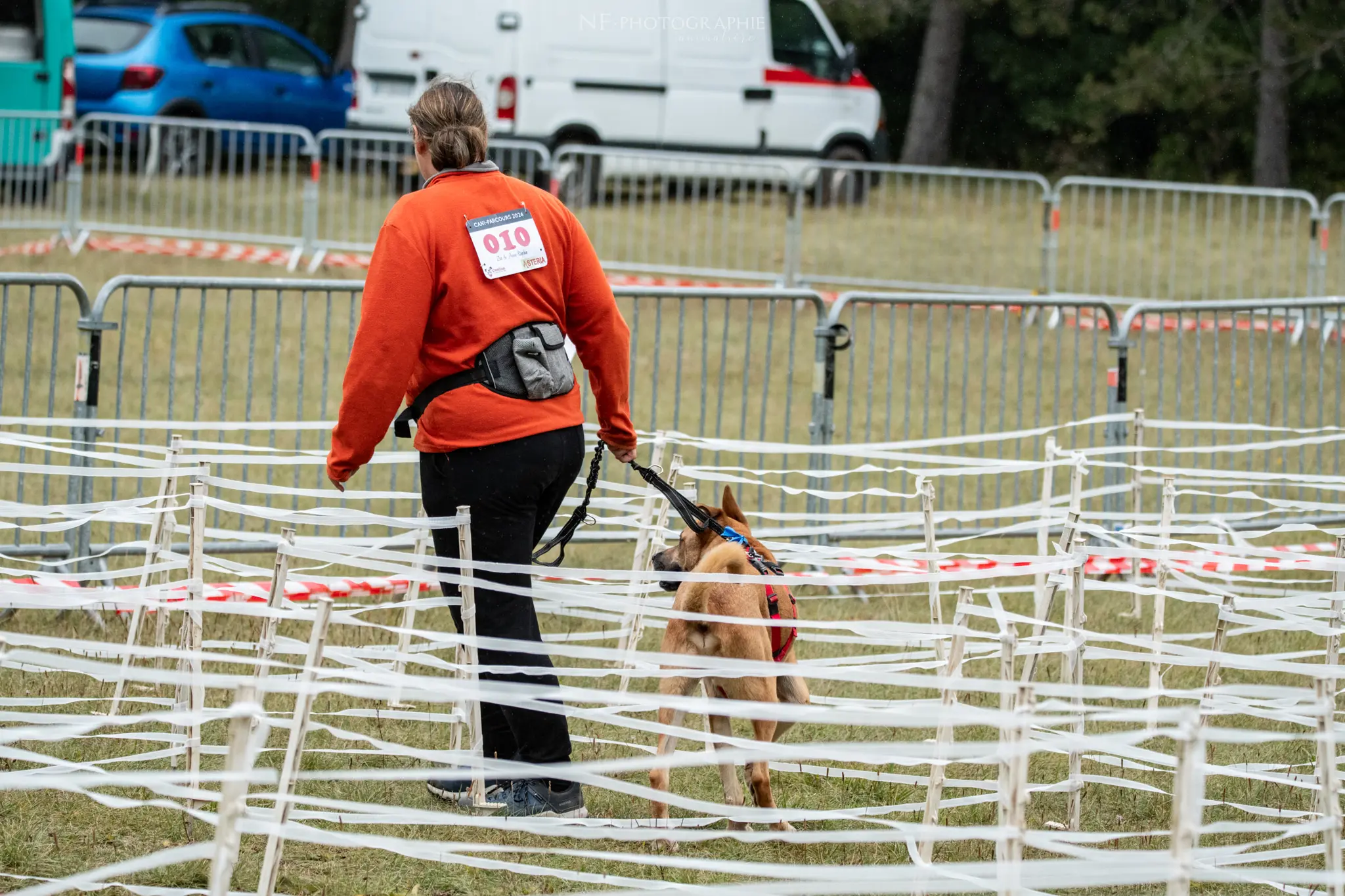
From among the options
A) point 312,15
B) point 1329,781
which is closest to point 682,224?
point 1329,781

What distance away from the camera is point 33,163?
548 inches

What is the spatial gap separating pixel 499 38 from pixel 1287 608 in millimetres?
13035

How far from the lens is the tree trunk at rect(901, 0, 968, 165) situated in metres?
23.3

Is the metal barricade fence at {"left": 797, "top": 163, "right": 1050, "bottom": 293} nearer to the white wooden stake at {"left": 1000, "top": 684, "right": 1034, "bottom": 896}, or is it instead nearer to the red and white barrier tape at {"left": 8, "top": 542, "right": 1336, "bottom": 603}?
the red and white barrier tape at {"left": 8, "top": 542, "right": 1336, "bottom": 603}

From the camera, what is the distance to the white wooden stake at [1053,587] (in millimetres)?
4137

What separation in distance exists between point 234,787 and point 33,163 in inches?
498

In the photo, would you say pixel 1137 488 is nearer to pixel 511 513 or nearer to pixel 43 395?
pixel 511 513

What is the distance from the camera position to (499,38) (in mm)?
16375

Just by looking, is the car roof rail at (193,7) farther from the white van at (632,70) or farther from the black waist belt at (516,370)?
the black waist belt at (516,370)

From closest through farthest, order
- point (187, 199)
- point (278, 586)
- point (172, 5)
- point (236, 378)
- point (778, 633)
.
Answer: point (278, 586) → point (778, 633) → point (236, 378) → point (187, 199) → point (172, 5)

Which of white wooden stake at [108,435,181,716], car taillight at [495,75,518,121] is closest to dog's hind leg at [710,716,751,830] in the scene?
white wooden stake at [108,435,181,716]

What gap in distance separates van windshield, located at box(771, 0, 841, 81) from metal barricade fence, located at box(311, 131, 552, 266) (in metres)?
3.23

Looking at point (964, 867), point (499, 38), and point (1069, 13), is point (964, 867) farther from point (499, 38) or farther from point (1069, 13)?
point (1069, 13)

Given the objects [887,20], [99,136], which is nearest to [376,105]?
[99,136]
